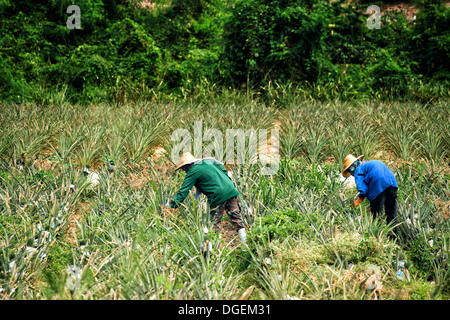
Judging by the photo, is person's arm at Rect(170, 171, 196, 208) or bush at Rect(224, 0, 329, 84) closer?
person's arm at Rect(170, 171, 196, 208)

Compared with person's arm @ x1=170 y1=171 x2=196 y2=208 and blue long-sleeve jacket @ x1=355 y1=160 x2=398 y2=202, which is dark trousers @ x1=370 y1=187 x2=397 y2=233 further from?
person's arm @ x1=170 y1=171 x2=196 y2=208

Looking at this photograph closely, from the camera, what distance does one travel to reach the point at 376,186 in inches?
169

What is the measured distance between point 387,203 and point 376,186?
0.30m

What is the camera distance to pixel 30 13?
53.6 ft

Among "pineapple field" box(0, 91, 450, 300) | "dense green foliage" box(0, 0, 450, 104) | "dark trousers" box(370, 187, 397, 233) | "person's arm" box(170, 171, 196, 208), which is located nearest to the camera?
"pineapple field" box(0, 91, 450, 300)

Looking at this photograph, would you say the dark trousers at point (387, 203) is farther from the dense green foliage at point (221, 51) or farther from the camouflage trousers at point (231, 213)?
the dense green foliage at point (221, 51)

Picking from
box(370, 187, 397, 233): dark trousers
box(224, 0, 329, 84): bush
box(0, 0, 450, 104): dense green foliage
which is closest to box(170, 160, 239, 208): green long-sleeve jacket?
box(370, 187, 397, 233): dark trousers

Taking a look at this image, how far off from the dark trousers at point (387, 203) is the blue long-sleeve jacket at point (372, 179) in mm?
→ 60

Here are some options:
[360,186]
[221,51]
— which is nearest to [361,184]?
[360,186]

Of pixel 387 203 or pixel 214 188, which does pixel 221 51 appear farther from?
pixel 387 203

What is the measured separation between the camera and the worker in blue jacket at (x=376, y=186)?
427 cm

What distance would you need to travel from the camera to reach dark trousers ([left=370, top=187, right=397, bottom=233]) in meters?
4.34

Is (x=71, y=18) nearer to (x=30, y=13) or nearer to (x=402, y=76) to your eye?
(x=30, y=13)

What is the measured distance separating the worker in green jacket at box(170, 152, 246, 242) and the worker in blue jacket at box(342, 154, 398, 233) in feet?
4.07
